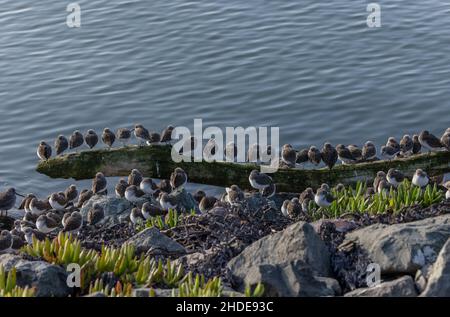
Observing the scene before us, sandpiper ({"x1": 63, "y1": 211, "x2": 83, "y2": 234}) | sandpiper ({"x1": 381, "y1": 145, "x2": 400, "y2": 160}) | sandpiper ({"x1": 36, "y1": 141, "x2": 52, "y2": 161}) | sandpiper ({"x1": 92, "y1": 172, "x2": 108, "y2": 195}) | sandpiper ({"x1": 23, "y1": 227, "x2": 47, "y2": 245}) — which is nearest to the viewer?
sandpiper ({"x1": 23, "y1": 227, "x2": 47, "y2": 245})

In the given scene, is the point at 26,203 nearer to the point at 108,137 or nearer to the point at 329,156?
the point at 108,137

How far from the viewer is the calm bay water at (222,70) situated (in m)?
27.5

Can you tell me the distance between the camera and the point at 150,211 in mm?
19203

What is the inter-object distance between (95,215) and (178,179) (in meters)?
2.98

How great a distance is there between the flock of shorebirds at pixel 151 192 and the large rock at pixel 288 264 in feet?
17.4

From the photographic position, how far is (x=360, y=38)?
111 ft

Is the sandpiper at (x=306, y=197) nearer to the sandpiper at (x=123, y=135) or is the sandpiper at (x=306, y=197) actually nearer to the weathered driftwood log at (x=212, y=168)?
the weathered driftwood log at (x=212, y=168)

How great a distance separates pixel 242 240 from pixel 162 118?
13980 mm

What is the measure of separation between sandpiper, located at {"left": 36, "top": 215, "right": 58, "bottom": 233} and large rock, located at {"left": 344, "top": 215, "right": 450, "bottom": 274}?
811cm

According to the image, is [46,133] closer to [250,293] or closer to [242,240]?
[242,240]

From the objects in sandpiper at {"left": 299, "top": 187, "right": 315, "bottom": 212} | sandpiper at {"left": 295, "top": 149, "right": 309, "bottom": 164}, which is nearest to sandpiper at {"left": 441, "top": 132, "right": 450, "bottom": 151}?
sandpiper at {"left": 295, "top": 149, "right": 309, "bottom": 164}

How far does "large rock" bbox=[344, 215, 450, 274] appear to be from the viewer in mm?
12195

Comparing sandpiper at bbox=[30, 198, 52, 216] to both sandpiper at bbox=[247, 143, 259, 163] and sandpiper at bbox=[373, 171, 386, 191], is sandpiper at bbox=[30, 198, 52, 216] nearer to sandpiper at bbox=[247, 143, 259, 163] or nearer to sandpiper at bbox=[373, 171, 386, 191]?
sandpiper at bbox=[247, 143, 259, 163]
